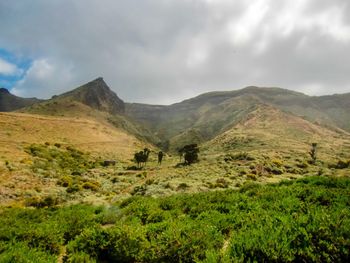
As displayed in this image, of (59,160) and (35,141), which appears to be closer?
(59,160)

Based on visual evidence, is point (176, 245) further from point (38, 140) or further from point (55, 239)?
point (38, 140)

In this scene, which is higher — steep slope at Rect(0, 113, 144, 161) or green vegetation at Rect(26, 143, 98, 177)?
steep slope at Rect(0, 113, 144, 161)

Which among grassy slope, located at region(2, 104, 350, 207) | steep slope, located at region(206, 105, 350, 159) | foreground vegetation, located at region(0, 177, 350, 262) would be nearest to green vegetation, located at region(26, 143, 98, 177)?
grassy slope, located at region(2, 104, 350, 207)

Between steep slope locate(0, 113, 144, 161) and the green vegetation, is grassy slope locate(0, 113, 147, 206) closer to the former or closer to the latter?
steep slope locate(0, 113, 144, 161)

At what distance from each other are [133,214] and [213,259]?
10.6 metres

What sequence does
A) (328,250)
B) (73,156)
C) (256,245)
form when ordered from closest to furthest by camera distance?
(328,250) < (256,245) < (73,156)

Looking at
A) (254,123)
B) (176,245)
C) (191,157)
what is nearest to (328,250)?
(176,245)

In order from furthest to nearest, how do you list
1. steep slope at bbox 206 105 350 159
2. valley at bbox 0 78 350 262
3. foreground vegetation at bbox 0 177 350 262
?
steep slope at bbox 206 105 350 159 → valley at bbox 0 78 350 262 → foreground vegetation at bbox 0 177 350 262

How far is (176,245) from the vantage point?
9.97 metres

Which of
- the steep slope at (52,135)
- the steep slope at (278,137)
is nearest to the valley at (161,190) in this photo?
the steep slope at (52,135)

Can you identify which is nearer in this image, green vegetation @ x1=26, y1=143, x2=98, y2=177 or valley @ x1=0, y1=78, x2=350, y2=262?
valley @ x1=0, y1=78, x2=350, y2=262

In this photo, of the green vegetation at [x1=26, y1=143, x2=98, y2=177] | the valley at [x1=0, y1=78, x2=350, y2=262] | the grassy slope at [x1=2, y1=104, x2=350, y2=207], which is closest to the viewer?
the valley at [x1=0, y1=78, x2=350, y2=262]

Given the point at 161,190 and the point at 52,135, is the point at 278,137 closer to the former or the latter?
the point at 52,135

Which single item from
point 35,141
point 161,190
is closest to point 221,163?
point 161,190
